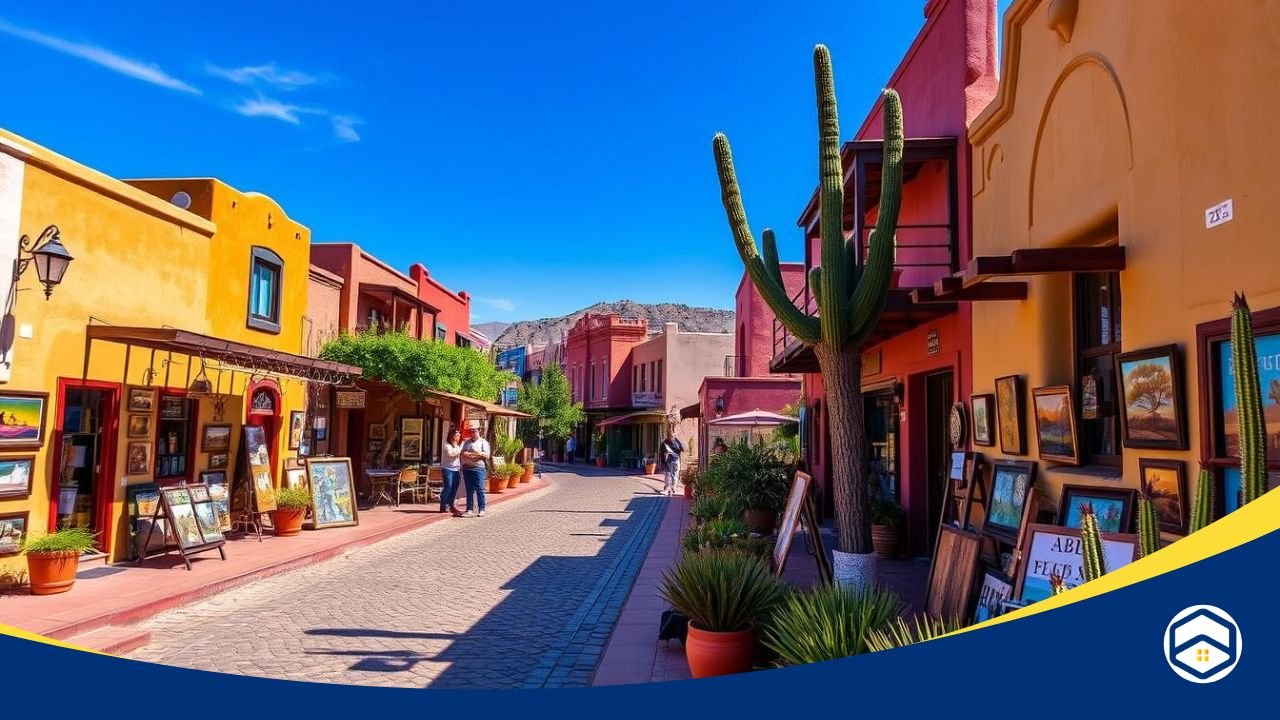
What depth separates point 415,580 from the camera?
920 cm

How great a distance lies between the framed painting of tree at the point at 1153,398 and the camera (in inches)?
180

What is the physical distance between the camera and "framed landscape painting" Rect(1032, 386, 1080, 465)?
6.03 metres

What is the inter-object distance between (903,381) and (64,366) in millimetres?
9716

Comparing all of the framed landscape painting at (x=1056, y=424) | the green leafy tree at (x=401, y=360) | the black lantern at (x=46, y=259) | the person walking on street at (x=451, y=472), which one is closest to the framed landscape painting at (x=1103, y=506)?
the framed landscape painting at (x=1056, y=424)

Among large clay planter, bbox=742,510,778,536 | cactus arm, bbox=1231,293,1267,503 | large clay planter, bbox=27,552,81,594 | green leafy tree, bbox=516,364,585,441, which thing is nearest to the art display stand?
large clay planter, bbox=27,552,81,594

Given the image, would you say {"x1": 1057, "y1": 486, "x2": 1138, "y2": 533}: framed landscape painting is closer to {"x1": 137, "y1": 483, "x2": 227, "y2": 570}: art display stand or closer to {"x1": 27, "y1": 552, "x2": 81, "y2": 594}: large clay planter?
{"x1": 27, "y1": 552, "x2": 81, "y2": 594}: large clay planter

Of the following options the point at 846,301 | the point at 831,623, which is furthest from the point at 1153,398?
the point at 831,623

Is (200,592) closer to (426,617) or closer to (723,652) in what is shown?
(426,617)

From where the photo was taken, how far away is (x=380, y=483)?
58.4 feet

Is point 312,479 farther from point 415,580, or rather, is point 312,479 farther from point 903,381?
point 903,381

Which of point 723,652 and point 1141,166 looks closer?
point 1141,166

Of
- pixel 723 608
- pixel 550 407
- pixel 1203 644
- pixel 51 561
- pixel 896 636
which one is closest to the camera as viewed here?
pixel 1203 644

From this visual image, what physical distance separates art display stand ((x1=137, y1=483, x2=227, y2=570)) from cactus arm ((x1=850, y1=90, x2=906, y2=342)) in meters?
7.66

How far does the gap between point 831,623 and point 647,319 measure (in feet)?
263
